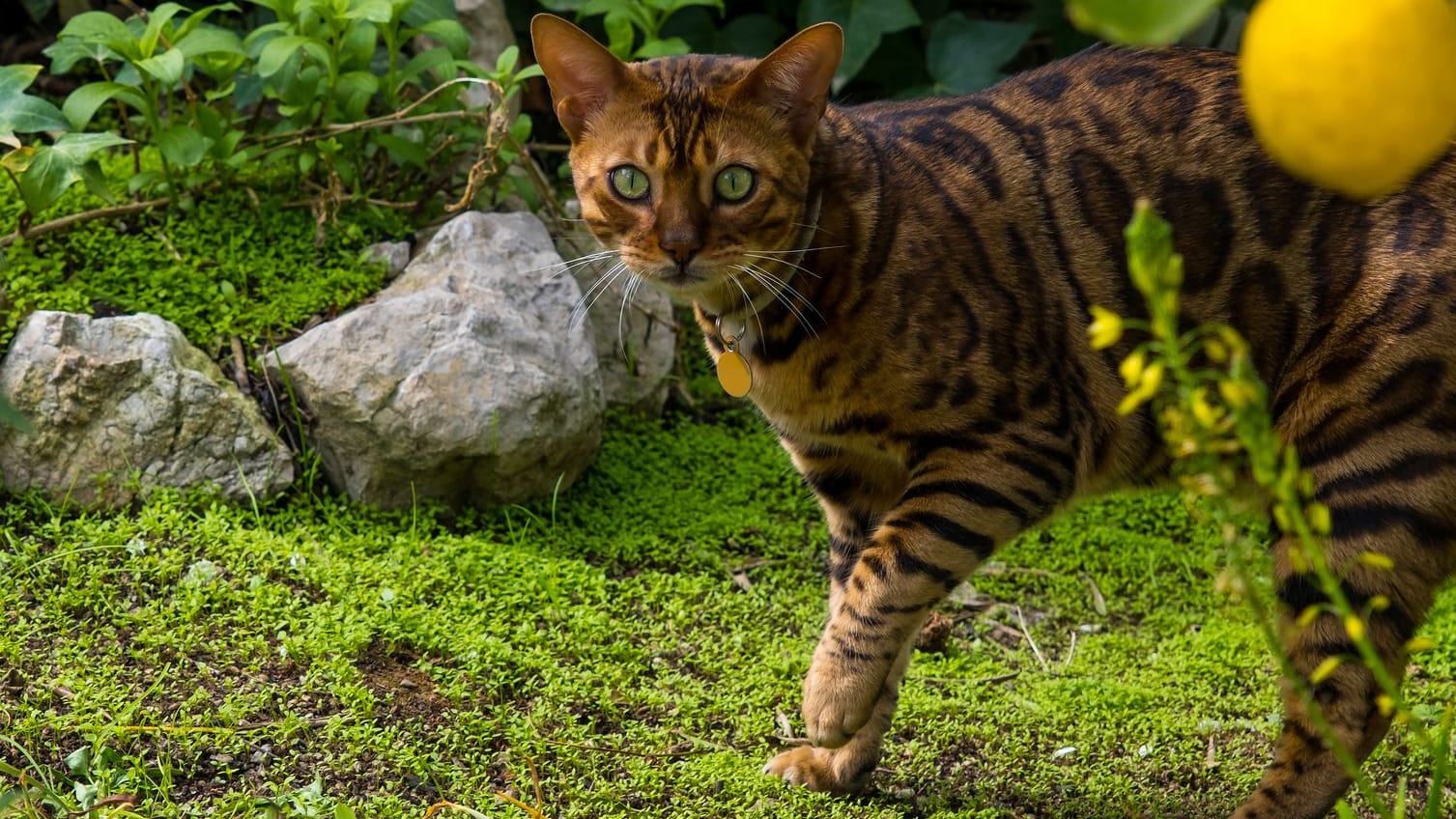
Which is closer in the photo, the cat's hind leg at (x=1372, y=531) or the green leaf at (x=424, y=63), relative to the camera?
the cat's hind leg at (x=1372, y=531)

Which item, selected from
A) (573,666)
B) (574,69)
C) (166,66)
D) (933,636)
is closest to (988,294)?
(574,69)

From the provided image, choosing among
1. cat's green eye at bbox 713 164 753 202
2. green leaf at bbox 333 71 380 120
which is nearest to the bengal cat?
cat's green eye at bbox 713 164 753 202

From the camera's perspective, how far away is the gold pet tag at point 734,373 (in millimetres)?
3367

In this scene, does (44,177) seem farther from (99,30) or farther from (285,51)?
(285,51)

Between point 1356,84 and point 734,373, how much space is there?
91.8 inches

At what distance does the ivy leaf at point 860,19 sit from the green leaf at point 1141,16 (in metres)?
4.54

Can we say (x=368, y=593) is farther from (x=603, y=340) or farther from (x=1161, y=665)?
(x=1161, y=665)

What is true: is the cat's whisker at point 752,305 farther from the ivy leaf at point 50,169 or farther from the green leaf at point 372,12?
the ivy leaf at point 50,169

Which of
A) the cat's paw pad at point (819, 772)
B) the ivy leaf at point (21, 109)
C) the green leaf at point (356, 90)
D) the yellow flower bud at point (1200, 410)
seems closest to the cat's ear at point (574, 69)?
the green leaf at point (356, 90)

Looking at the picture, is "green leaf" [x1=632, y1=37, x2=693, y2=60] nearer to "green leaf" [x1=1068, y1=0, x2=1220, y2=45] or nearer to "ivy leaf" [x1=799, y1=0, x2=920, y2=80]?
"ivy leaf" [x1=799, y1=0, x2=920, y2=80]

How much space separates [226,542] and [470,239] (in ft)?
4.50

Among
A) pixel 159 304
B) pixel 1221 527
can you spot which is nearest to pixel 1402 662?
pixel 1221 527

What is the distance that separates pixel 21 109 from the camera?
4.10 m

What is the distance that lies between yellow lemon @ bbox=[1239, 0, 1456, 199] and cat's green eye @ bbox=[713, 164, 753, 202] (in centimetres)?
211
